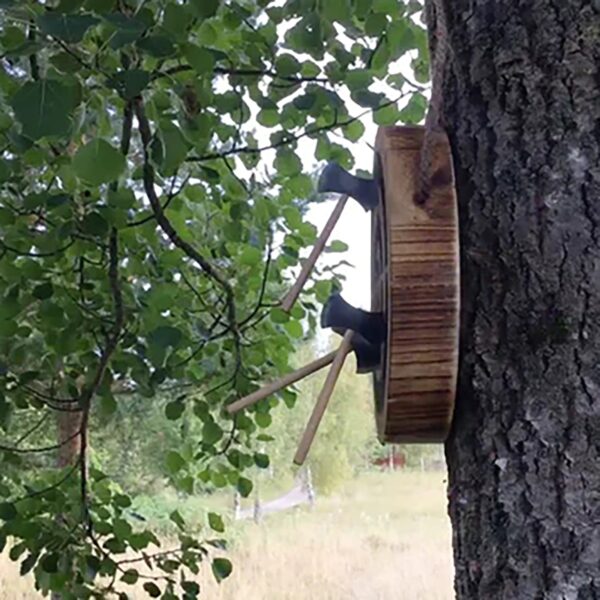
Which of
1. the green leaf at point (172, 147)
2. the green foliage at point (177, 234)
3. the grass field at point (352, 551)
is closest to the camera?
the green leaf at point (172, 147)

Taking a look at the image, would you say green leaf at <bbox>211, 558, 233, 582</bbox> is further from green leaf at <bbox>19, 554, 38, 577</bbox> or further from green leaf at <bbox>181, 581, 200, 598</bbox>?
green leaf at <bbox>19, 554, 38, 577</bbox>

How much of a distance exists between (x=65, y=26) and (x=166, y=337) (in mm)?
387

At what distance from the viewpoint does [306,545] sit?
2.41 meters

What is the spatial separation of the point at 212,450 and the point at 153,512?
1.14m

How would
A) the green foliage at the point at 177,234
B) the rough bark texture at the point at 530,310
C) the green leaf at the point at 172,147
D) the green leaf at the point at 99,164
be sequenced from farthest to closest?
1. the green foliage at the point at 177,234
2. the green leaf at the point at 172,147
3. the green leaf at the point at 99,164
4. the rough bark texture at the point at 530,310

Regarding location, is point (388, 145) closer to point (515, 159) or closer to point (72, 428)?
point (515, 159)

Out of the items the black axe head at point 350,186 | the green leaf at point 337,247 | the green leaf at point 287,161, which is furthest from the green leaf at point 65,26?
the green leaf at point 337,247

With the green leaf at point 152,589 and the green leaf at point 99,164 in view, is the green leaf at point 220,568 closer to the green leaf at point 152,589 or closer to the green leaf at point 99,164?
the green leaf at point 152,589

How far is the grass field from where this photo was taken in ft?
6.77

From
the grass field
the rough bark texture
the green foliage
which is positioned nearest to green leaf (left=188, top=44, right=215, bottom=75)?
the green foliage

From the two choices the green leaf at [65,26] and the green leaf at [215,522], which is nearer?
the green leaf at [65,26]

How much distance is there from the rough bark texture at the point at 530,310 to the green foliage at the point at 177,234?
0.26 m

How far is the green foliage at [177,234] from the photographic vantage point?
0.68 m

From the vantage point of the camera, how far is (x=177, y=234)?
0.82m
